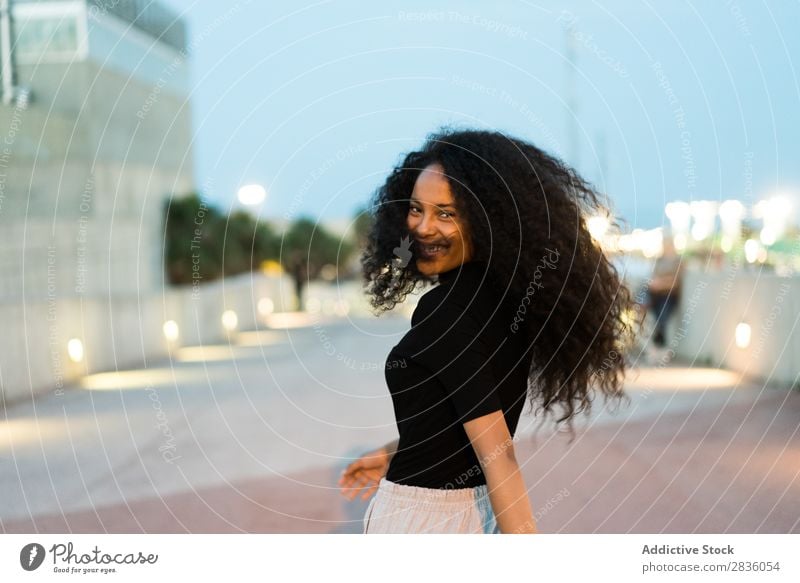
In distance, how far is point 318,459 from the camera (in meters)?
4.91

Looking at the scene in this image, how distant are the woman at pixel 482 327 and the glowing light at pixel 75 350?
6251 mm

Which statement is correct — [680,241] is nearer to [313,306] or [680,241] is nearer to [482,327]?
[482,327]

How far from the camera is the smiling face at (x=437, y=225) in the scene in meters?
1.76

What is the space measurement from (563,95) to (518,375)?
172 cm

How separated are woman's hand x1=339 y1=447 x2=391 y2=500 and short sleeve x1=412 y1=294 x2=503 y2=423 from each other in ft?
1.58

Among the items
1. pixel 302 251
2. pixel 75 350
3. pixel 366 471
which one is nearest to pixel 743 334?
pixel 75 350

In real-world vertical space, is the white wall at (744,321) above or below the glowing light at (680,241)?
below

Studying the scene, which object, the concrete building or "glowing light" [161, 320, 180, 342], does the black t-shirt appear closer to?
the concrete building

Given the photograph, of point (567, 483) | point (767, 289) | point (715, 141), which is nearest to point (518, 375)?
point (715, 141)

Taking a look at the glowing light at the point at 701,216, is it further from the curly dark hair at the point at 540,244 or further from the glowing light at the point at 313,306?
the glowing light at the point at 313,306

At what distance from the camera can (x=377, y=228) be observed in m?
2.18

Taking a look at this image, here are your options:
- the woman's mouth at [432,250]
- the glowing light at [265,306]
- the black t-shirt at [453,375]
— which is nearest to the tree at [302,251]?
the glowing light at [265,306]

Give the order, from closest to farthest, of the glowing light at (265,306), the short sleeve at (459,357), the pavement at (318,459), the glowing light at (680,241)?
the short sleeve at (459,357), the pavement at (318,459), the glowing light at (680,241), the glowing light at (265,306)

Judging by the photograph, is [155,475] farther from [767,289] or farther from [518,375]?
[767,289]
